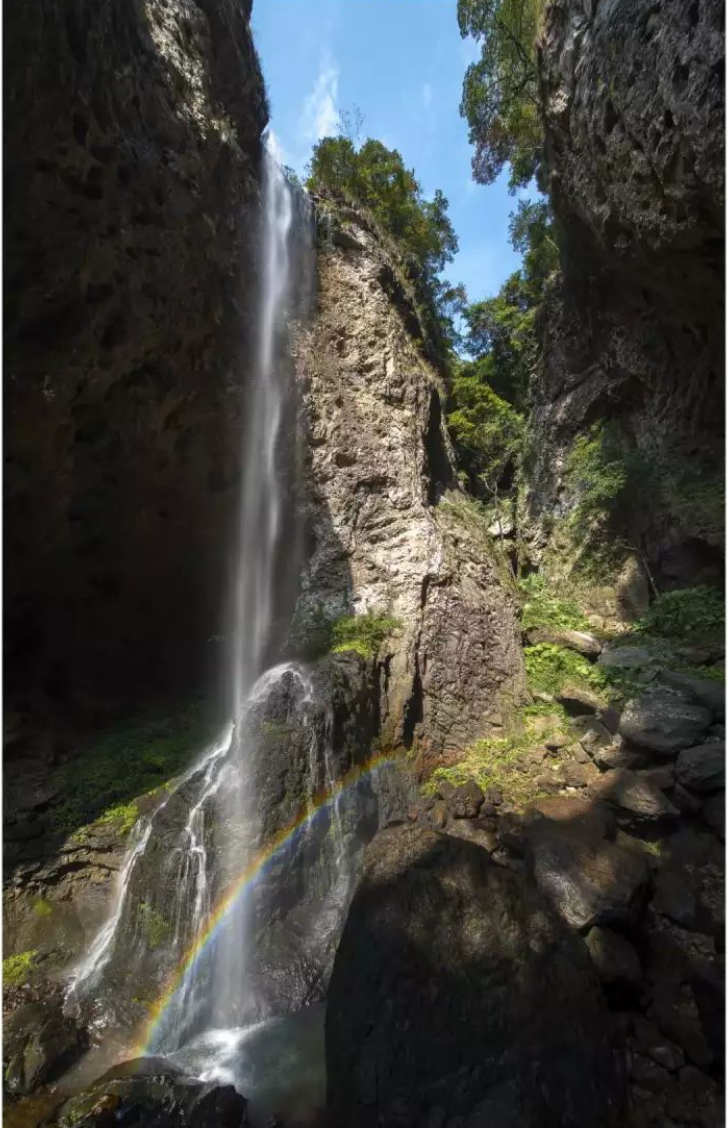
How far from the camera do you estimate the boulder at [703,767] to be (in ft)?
21.9

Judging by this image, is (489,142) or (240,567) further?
(489,142)


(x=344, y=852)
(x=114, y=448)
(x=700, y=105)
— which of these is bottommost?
(x=344, y=852)

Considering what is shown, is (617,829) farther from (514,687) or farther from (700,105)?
(700,105)

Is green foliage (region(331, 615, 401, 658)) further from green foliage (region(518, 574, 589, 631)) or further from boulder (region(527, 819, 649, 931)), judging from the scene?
boulder (region(527, 819, 649, 931))

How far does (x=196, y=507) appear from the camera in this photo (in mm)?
11914

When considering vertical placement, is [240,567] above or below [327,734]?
above

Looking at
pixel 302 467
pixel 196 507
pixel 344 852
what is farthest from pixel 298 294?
pixel 344 852

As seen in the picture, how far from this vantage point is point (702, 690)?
321 inches

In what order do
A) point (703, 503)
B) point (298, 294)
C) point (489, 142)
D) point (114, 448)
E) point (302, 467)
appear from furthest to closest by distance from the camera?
1. point (489, 142)
2. point (298, 294)
3. point (302, 467)
4. point (703, 503)
5. point (114, 448)

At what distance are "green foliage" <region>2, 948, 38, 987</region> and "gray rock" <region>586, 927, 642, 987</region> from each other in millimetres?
6254

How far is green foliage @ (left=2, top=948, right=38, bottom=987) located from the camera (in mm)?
6613

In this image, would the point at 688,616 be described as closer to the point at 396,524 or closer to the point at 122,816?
the point at 396,524

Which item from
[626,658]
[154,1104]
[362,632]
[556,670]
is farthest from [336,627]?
[154,1104]

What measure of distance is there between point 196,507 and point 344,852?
288 inches
